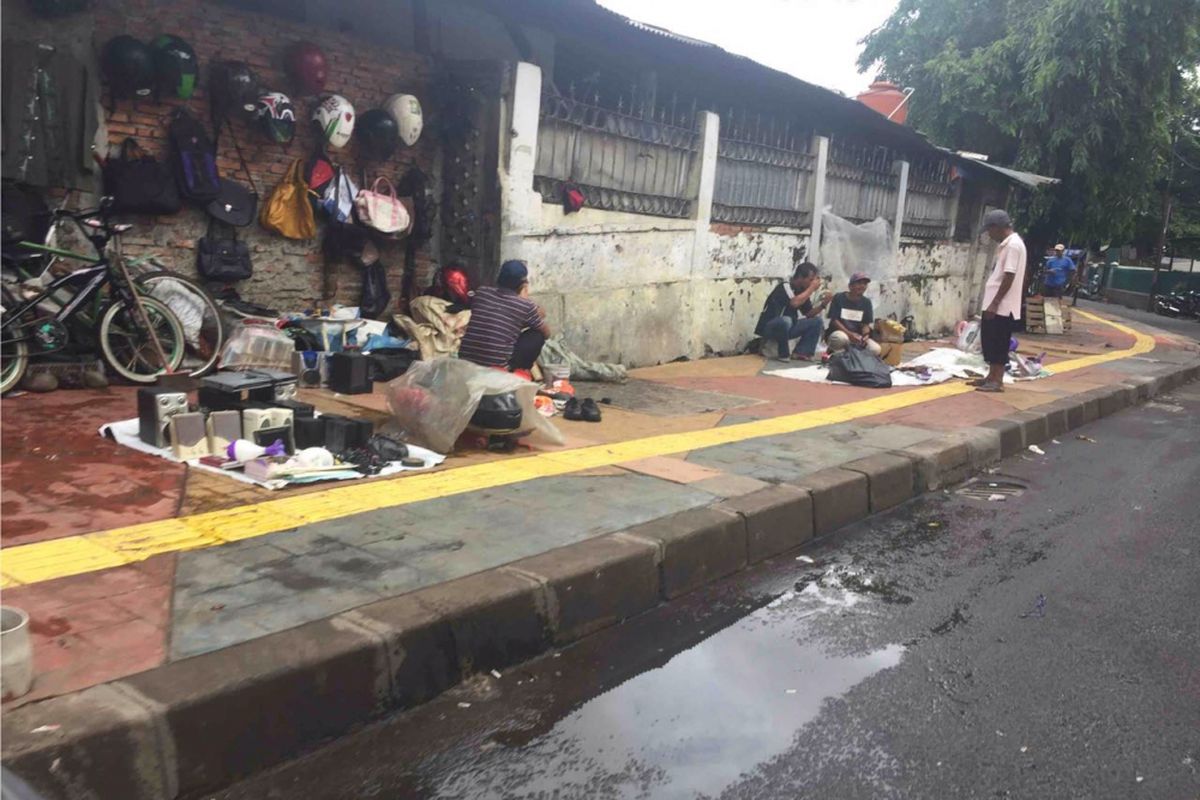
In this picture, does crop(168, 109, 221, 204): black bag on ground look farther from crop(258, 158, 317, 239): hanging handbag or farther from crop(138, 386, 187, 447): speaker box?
crop(138, 386, 187, 447): speaker box

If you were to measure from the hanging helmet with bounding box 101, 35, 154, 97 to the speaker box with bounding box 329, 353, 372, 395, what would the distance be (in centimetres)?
226

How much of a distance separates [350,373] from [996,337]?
21.5ft

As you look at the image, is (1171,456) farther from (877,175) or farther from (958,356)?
(877,175)

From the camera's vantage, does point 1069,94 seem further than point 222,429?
Yes

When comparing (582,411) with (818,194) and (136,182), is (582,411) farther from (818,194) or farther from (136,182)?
(818,194)

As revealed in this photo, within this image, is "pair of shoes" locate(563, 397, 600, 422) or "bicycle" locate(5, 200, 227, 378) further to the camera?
"pair of shoes" locate(563, 397, 600, 422)

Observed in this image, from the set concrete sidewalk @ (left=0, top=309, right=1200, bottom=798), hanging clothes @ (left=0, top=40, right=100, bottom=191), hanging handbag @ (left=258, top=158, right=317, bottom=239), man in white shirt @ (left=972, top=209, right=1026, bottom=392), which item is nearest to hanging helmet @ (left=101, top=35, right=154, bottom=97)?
hanging clothes @ (left=0, top=40, right=100, bottom=191)

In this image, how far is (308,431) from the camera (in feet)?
A: 17.1

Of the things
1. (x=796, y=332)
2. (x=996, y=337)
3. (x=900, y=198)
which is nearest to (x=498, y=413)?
(x=996, y=337)

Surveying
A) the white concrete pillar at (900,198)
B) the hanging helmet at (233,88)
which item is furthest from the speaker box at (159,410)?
the white concrete pillar at (900,198)

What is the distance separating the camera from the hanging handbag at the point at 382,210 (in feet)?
26.1

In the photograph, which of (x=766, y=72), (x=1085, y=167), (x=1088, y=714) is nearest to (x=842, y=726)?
(x=1088, y=714)

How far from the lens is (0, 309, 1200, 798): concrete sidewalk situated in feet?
8.16

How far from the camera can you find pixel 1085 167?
16.7 m
